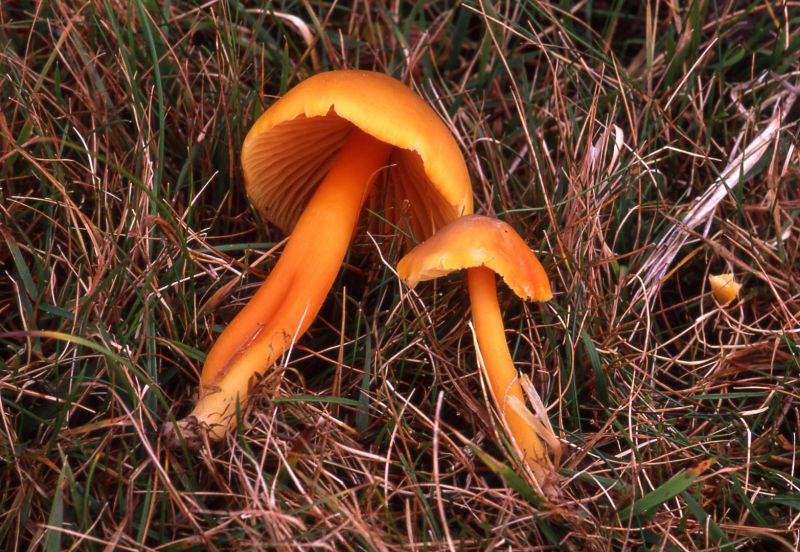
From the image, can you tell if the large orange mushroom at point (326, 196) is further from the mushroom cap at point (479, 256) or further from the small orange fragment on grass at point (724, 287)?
the small orange fragment on grass at point (724, 287)

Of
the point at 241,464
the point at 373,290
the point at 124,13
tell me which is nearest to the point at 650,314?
the point at 373,290

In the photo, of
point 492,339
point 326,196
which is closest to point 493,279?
point 492,339

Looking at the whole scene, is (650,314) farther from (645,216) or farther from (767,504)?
(767,504)

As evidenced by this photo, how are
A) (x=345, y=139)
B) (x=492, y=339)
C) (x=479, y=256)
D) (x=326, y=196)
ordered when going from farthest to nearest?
(x=345, y=139)
(x=326, y=196)
(x=492, y=339)
(x=479, y=256)

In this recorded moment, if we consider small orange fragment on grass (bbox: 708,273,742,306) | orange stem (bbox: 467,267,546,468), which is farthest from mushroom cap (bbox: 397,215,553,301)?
small orange fragment on grass (bbox: 708,273,742,306)

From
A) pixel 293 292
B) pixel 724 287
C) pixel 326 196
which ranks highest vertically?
pixel 326 196

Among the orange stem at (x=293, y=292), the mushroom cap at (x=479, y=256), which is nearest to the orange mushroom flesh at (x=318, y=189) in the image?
the orange stem at (x=293, y=292)

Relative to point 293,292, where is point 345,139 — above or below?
above

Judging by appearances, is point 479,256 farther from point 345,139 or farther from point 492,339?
point 345,139
